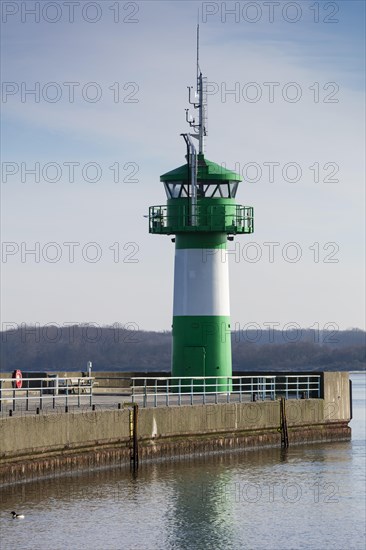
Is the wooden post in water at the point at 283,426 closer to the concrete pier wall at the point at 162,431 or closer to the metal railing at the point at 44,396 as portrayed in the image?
the concrete pier wall at the point at 162,431

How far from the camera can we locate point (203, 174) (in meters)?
55.3

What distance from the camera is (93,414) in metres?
42.8

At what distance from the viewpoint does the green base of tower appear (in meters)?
54.6

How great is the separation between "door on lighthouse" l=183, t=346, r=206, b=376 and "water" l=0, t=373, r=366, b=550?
741cm

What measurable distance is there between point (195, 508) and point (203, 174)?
20.4m

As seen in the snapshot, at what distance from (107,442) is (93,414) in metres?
1.37

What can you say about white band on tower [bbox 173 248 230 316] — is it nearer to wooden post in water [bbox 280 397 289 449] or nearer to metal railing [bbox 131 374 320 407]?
metal railing [bbox 131 374 320 407]

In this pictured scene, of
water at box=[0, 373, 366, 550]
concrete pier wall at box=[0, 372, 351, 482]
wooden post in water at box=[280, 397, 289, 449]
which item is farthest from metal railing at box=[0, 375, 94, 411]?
wooden post in water at box=[280, 397, 289, 449]

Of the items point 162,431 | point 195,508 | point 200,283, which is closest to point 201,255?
point 200,283

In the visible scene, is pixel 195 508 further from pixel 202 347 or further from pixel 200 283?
pixel 200 283

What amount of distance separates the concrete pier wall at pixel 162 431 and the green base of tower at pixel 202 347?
3152mm

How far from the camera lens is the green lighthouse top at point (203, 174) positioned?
55.2 meters

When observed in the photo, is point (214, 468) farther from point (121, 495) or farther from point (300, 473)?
point (121, 495)

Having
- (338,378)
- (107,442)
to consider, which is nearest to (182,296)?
(338,378)
